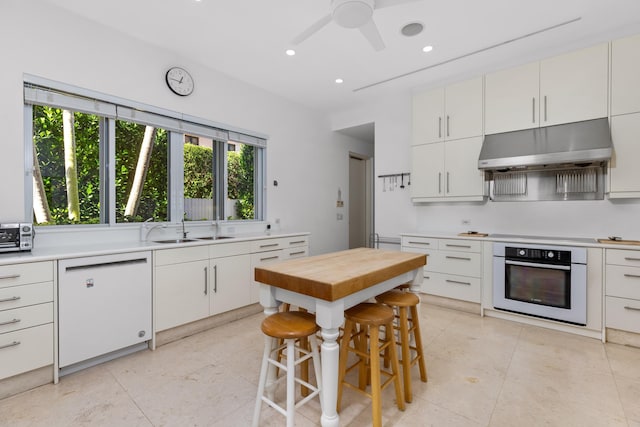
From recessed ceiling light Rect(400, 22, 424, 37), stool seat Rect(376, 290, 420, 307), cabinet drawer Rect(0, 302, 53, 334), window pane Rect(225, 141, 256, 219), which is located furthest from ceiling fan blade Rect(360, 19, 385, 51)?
cabinet drawer Rect(0, 302, 53, 334)

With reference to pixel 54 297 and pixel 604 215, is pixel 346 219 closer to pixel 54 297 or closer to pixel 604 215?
pixel 604 215

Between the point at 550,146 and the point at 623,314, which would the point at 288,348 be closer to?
the point at 623,314

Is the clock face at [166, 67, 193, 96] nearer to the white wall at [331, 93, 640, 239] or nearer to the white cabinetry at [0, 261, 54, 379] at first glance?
the white cabinetry at [0, 261, 54, 379]

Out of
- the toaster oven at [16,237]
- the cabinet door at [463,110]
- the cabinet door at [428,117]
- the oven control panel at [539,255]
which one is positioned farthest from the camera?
the cabinet door at [428,117]

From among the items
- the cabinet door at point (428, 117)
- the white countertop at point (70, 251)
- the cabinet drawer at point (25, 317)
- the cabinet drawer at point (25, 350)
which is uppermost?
the cabinet door at point (428, 117)

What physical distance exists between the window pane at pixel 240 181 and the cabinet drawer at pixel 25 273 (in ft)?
6.60

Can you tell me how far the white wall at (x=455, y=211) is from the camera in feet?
10.0

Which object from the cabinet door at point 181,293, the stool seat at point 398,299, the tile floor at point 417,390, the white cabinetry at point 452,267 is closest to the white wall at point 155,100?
the cabinet door at point 181,293

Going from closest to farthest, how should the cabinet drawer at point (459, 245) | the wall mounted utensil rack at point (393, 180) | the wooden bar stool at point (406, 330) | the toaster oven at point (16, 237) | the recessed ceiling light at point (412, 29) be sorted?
1. the wooden bar stool at point (406, 330)
2. the toaster oven at point (16, 237)
3. the recessed ceiling light at point (412, 29)
4. the cabinet drawer at point (459, 245)
5. the wall mounted utensil rack at point (393, 180)

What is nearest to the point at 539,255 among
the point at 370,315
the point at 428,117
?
the point at 428,117

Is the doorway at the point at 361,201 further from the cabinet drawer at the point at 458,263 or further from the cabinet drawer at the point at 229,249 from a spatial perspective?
the cabinet drawer at the point at 229,249

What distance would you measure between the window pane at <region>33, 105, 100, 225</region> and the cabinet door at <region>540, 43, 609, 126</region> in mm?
4545

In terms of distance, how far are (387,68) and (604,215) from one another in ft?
9.31

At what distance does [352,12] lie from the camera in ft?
6.57
